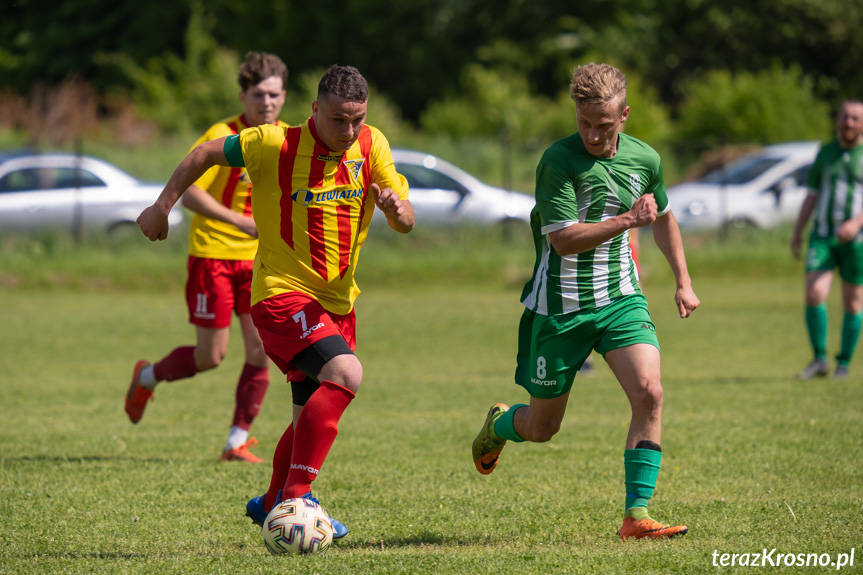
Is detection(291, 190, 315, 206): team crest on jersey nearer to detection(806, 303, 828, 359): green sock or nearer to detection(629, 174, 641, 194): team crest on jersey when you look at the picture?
detection(629, 174, 641, 194): team crest on jersey

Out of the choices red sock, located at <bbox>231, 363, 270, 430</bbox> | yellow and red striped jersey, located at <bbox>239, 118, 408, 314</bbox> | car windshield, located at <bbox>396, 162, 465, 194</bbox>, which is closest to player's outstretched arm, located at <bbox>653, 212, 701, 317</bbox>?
yellow and red striped jersey, located at <bbox>239, 118, 408, 314</bbox>

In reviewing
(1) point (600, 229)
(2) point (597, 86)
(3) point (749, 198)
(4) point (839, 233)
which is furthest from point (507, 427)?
(3) point (749, 198)

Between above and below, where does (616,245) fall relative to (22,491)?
above

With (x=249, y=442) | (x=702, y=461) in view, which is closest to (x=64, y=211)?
(x=249, y=442)

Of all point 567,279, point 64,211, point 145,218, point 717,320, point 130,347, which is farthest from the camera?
point 64,211

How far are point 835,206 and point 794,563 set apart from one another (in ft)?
20.3

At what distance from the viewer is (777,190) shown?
20547 mm

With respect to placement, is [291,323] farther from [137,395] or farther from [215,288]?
[137,395]

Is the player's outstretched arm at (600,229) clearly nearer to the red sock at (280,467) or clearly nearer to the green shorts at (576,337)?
the green shorts at (576,337)

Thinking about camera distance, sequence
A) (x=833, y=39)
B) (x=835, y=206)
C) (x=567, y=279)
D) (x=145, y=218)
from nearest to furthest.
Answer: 1. (x=145, y=218)
2. (x=567, y=279)
3. (x=835, y=206)
4. (x=833, y=39)

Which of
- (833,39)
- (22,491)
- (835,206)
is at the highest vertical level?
(833,39)

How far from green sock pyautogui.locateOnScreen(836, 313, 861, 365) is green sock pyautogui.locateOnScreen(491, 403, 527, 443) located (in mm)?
5623

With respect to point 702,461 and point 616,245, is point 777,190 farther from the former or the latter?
point 616,245

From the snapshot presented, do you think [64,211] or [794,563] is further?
[64,211]
